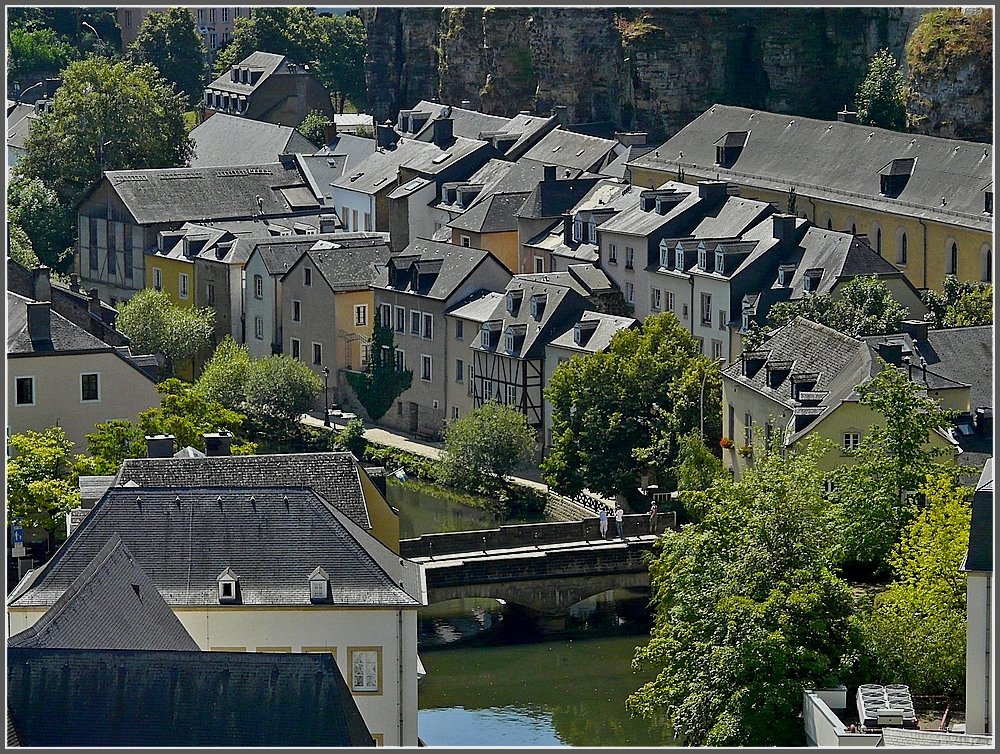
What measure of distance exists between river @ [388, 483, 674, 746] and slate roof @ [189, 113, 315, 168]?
39.1 meters

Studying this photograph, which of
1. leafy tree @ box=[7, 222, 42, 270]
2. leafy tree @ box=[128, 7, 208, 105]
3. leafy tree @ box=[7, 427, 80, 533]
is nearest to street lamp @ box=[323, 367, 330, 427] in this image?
leafy tree @ box=[7, 222, 42, 270]

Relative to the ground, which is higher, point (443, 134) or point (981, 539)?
point (443, 134)

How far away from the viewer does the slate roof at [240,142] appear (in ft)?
306

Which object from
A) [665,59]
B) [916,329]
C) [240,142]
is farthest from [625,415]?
[240,142]

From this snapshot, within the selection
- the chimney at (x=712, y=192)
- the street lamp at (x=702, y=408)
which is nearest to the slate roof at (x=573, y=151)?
the chimney at (x=712, y=192)

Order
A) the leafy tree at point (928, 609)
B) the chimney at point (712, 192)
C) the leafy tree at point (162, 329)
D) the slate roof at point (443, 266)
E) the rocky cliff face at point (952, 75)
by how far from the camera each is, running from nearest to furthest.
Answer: the leafy tree at point (928, 609)
the slate roof at point (443, 266)
the chimney at point (712, 192)
the leafy tree at point (162, 329)
the rocky cliff face at point (952, 75)

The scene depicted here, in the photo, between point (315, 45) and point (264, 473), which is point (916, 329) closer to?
point (264, 473)

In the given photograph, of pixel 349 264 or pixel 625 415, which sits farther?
pixel 349 264

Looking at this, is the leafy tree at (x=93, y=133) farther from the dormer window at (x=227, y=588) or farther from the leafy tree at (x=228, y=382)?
the dormer window at (x=227, y=588)

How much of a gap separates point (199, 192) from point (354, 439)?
22.0 metres

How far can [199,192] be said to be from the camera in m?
84.5

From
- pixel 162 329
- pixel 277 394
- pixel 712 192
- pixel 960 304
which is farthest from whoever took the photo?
pixel 162 329

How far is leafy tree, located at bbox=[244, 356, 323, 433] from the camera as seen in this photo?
66312mm

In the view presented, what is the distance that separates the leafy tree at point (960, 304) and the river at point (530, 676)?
11.4 meters
